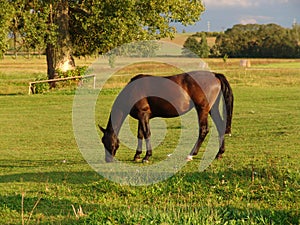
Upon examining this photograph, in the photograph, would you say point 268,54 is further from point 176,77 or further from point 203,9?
point 176,77

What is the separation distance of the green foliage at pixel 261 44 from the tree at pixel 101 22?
57903 millimetres

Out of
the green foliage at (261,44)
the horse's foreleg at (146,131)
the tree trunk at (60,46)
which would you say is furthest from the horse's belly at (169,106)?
the green foliage at (261,44)

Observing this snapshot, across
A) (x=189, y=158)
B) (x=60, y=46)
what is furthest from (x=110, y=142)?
(x=60, y=46)

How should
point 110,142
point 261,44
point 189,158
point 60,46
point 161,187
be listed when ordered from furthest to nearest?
point 261,44 → point 60,46 → point 189,158 → point 110,142 → point 161,187

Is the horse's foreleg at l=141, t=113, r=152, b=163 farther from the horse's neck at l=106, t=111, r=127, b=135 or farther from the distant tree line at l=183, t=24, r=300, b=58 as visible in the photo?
the distant tree line at l=183, t=24, r=300, b=58

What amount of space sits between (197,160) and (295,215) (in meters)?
4.38

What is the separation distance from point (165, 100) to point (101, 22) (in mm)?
21361

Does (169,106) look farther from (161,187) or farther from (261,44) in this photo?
(261,44)

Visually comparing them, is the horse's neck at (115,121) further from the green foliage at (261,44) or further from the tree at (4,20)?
the green foliage at (261,44)

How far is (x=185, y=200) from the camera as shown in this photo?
823cm

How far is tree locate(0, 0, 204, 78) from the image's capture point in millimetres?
31594

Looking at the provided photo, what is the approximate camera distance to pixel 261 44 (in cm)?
9231

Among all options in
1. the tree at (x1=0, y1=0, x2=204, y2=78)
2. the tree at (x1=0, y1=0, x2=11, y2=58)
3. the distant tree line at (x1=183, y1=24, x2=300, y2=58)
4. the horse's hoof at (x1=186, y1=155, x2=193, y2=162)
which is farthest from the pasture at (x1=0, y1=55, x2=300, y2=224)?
the distant tree line at (x1=183, y1=24, x2=300, y2=58)

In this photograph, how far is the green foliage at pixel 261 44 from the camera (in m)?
91.9
